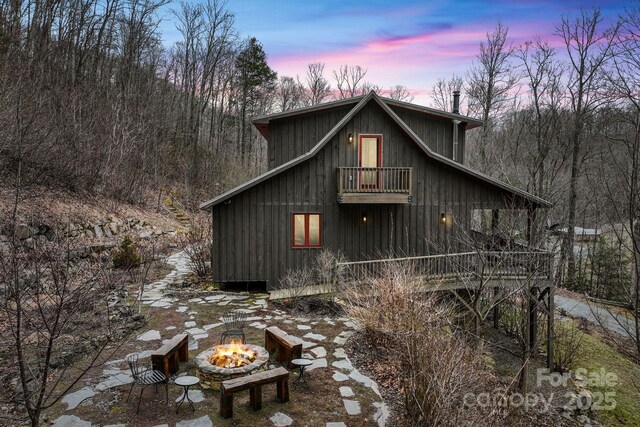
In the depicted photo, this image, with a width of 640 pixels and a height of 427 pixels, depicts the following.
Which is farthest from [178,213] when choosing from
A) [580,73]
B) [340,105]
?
[580,73]

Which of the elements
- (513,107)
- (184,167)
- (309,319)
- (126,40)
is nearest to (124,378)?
(309,319)

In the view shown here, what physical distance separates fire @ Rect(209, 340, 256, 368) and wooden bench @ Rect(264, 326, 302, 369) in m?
0.62

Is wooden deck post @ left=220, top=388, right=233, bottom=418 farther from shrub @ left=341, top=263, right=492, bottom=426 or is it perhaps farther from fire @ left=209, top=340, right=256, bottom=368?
shrub @ left=341, top=263, right=492, bottom=426

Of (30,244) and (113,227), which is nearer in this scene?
(30,244)

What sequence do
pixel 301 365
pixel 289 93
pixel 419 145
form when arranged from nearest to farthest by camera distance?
pixel 301 365
pixel 419 145
pixel 289 93

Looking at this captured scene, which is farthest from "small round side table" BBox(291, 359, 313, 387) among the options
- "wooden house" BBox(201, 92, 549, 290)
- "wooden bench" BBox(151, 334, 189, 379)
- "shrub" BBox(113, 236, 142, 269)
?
"shrub" BBox(113, 236, 142, 269)

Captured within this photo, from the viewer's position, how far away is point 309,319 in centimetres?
979

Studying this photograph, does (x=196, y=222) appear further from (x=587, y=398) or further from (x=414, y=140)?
(x=587, y=398)

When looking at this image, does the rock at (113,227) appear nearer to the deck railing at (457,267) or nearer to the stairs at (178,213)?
the stairs at (178,213)

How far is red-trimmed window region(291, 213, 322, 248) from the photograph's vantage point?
12.9 meters

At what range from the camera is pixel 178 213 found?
23328 millimetres

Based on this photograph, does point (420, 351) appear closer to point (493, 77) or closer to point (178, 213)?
point (178, 213)

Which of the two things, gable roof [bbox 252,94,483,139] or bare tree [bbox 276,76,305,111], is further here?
Result: bare tree [bbox 276,76,305,111]

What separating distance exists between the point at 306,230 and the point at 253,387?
7.68 m
